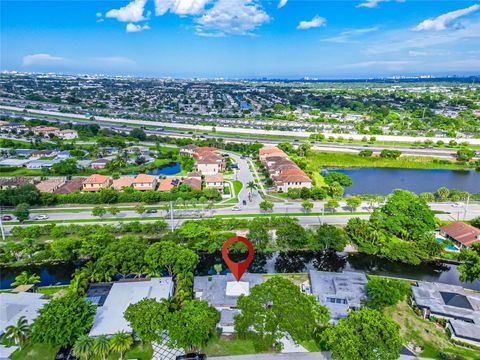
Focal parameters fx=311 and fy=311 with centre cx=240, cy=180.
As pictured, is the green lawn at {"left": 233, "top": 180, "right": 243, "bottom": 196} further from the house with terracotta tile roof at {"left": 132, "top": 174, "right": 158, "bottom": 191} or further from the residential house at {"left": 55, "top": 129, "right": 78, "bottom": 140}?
the residential house at {"left": 55, "top": 129, "right": 78, "bottom": 140}

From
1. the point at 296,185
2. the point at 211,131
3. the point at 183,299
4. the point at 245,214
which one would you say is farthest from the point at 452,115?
the point at 183,299

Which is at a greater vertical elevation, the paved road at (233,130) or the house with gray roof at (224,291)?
the paved road at (233,130)

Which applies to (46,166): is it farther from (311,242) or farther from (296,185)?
(311,242)

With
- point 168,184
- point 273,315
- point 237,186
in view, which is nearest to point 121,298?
point 273,315

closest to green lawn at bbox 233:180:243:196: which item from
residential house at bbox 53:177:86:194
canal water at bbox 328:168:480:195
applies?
canal water at bbox 328:168:480:195

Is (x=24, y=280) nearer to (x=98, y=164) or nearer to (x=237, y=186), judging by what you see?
(x=237, y=186)

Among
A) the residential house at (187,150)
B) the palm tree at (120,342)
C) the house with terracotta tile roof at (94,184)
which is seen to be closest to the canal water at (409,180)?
the residential house at (187,150)

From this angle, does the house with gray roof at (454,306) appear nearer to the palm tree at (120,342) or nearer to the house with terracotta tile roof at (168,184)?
the palm tree at (120,342)
